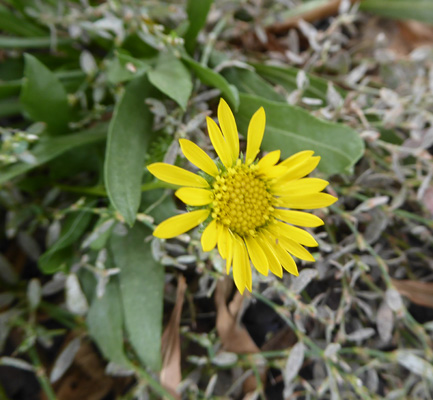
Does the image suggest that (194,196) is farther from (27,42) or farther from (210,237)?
(27,42)

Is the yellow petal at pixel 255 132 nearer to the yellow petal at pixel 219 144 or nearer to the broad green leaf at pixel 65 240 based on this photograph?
the yellow petal at pixel 219 144

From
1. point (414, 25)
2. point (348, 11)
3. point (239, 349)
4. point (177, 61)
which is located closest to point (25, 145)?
point (177, 61)

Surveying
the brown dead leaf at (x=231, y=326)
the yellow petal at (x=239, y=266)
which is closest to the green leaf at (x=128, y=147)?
the yellow petal at (x=239, y=266)

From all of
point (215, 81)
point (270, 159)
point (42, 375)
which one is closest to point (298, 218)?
point (270, 159)

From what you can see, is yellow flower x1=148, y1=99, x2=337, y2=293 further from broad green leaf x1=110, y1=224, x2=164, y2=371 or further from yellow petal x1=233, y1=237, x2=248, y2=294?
broad green leaf x1=110, y1=224, x2=164, y2=371

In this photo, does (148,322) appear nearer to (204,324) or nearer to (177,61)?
(204,324)

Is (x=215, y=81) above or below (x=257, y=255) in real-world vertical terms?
above
